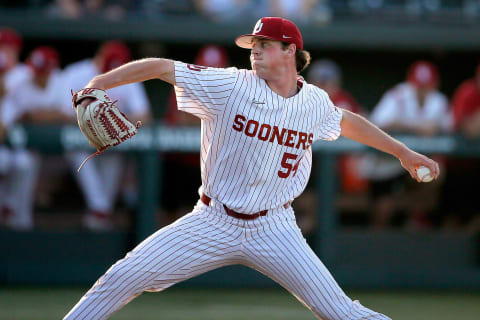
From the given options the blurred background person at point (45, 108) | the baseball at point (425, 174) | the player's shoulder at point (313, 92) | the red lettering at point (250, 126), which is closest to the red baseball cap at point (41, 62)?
the blurred background person at point (45, 108)

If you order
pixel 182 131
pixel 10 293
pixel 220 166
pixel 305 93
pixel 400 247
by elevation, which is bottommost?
pixel 10 293

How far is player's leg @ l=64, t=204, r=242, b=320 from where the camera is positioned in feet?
11.7

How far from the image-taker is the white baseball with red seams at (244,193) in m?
3.71

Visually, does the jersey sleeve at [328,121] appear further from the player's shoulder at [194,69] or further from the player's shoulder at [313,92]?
the player's shoulder at [194,69]

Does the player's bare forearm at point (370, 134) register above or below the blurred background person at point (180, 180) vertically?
above

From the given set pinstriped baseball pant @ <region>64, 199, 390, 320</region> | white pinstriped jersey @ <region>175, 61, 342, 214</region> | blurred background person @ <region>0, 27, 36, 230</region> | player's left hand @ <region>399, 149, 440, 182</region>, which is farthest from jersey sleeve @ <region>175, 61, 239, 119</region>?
blurred background person @ <region>0, 27, 36, 230</region>

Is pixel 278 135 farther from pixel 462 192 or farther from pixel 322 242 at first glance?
pixel 462 192

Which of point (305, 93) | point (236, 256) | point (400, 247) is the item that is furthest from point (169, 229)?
point (400, 247)

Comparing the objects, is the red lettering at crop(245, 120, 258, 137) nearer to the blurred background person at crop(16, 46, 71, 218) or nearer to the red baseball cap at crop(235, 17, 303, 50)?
the red baseball cap at crop(235, 17, 303, 50)

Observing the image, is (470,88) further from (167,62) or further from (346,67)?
(167,62)

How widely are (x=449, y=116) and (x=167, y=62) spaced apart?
4.92 m

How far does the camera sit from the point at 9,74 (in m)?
Result: 7.36

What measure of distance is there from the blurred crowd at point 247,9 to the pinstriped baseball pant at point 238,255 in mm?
5571

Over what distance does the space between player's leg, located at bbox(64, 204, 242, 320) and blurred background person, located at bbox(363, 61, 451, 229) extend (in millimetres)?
3929
